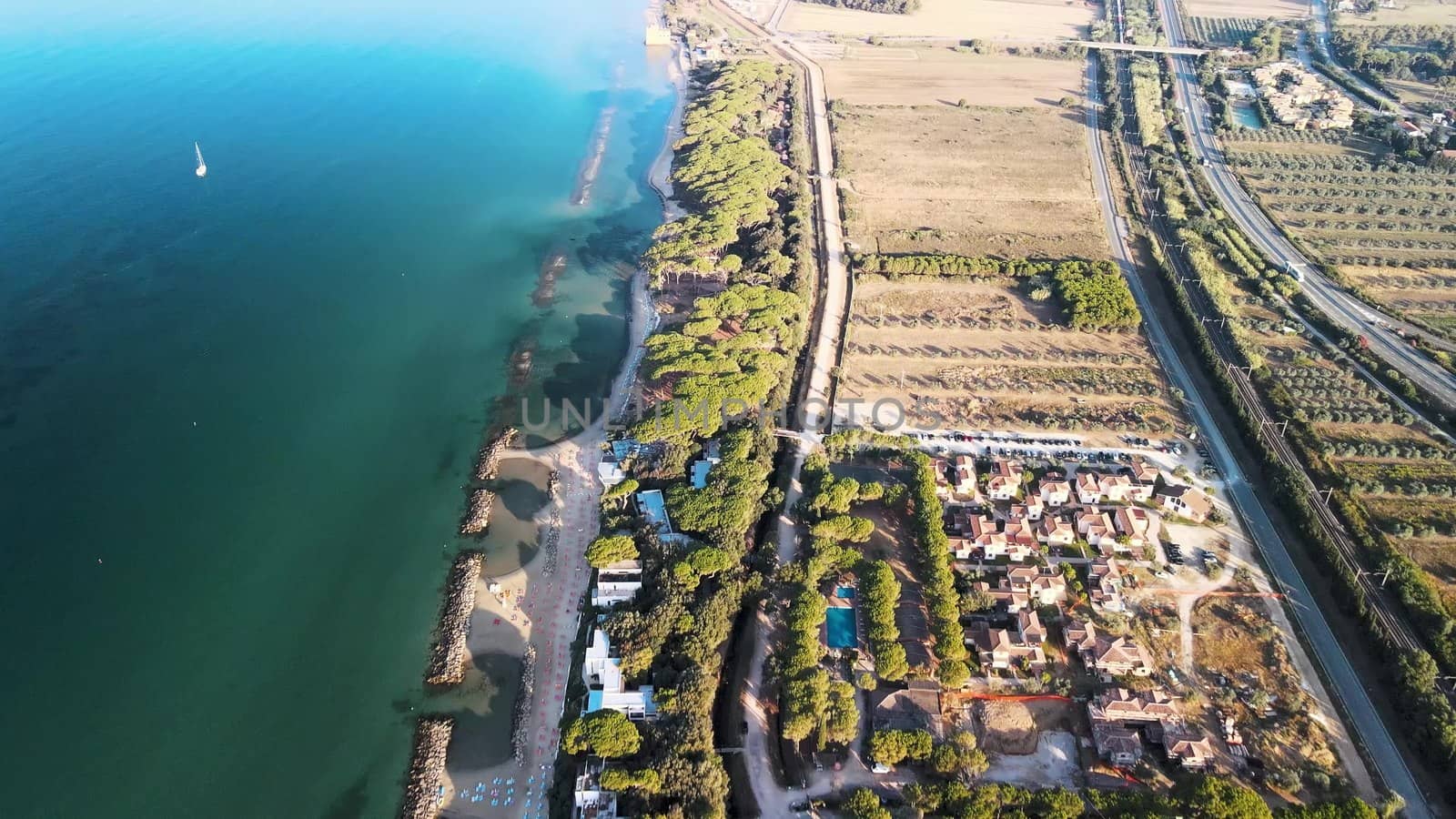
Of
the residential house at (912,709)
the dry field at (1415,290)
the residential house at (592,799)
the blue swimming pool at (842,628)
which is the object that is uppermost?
the dry field at (1415,290)

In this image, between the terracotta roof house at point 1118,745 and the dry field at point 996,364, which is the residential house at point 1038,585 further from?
the dry field at point 996,364

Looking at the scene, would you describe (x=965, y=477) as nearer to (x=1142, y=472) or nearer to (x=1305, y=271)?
(x=1142, y=472)

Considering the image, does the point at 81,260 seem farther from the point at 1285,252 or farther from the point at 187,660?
the point at 1285,252

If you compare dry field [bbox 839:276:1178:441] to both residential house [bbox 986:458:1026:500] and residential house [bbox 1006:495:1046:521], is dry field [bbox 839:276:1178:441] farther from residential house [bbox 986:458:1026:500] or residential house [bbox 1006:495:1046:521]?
residential house [bbox 1006:495:1046:521]

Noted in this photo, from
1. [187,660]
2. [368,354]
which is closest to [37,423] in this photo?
[368,354]

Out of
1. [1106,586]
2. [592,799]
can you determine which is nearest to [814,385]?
[1106,586]

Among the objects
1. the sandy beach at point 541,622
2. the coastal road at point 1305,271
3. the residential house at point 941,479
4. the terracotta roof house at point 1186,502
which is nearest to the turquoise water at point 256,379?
the sandy beach at point 541,622
